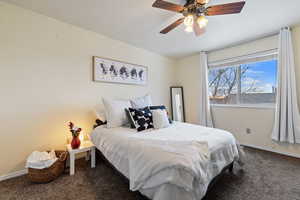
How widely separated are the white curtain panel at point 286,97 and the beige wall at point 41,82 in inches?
131

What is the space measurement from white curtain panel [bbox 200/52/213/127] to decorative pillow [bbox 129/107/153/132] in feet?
6.37

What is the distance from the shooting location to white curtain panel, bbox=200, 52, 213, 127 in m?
3.59

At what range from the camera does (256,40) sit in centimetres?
292

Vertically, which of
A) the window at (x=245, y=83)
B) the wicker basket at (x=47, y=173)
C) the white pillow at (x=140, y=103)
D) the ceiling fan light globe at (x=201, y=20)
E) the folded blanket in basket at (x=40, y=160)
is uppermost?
the ceiling fan light globe at (x=201, y=20)

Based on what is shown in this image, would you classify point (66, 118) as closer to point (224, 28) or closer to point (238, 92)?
point (224, 28)

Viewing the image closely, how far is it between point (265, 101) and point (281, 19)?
5.24ft

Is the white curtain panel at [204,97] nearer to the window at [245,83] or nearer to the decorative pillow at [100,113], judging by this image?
the window at [245,83]

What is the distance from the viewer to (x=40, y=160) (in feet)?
5.90

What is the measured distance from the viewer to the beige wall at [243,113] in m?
2.71

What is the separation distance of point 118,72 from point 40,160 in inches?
77.8

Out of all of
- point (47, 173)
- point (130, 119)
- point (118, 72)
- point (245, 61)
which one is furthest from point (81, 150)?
point (245, 61)

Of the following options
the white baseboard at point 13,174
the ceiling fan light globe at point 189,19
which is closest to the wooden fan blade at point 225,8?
the ceiling fan light globe at point 189,19

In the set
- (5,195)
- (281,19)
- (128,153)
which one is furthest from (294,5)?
(5,195)

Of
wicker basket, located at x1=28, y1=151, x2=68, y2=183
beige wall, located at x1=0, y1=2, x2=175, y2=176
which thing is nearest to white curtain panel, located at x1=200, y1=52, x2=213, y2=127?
beige wall, located at x1=0, y1=2, x2=175, y2=176
